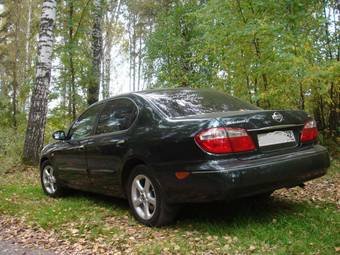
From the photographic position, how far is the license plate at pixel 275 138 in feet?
13.7

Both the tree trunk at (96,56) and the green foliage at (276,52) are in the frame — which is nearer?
the green foliage at (276,52)

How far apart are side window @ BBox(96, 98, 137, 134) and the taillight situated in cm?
206

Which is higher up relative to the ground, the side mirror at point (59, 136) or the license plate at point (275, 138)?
the side mirror at point (59, 136)

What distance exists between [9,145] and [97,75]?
14.1 feet

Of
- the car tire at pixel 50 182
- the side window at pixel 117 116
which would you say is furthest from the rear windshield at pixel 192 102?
the car tire at pixel 50 182

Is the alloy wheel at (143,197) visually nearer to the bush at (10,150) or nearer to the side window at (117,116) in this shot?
the side window at (117,116)

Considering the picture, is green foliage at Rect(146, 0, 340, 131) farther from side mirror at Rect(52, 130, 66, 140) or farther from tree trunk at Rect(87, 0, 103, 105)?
tree trunk at Rect(87, 0, 103, 105)

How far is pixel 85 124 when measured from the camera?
6254 millimetres

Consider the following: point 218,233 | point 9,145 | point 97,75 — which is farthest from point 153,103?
point 97,75

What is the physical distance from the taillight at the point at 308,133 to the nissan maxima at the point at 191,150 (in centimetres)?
1

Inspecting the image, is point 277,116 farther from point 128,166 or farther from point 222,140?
point 128,166

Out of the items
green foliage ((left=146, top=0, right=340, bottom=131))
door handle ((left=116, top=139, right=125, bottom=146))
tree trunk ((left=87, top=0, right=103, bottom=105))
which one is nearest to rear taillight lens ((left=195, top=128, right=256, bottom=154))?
door handle ((left=116, top=139, right=125, bottom=146))

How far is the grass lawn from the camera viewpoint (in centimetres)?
389

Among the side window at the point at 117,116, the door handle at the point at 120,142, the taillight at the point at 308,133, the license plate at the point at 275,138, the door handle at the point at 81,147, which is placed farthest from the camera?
the door handle at the point at 81,147
